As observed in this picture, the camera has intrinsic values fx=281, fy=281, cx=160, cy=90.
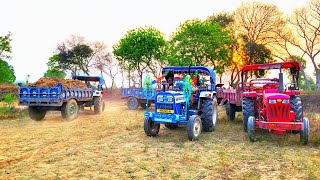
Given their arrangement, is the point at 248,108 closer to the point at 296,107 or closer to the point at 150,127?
the point at 296,107

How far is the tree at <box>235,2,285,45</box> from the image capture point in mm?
32406

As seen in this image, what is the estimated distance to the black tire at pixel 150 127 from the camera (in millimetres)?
9312

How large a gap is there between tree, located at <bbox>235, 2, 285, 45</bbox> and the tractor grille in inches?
1042

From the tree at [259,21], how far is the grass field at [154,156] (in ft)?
81.7

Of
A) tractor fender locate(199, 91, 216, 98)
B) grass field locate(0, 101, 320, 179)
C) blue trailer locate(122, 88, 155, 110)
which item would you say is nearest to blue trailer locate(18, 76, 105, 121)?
grass field locate(0, 101, 320, 179)

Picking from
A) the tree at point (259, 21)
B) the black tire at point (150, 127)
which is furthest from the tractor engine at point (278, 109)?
the tree at point (259, 21)

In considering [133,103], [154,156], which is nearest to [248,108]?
[154,156]

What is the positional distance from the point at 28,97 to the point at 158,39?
84.5 feet

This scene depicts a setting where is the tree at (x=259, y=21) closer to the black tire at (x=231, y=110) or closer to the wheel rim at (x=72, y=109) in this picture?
the black tire at (x=231, y=110)

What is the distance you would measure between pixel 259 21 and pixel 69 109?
1058 inches

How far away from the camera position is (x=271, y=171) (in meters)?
5.68

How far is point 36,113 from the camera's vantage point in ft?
45.7

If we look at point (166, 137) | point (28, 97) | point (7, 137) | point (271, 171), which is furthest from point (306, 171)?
point (28, 97)

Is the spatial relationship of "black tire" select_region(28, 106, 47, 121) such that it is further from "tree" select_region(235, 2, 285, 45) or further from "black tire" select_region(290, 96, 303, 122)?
"tree" select_region(235, 2, 285, 45)
